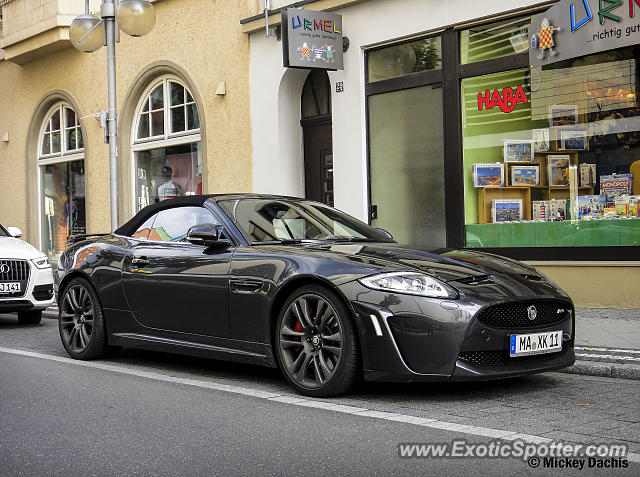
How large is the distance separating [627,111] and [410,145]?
3.34m

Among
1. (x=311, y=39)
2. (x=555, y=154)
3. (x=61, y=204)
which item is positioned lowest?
(x=61, y=204)

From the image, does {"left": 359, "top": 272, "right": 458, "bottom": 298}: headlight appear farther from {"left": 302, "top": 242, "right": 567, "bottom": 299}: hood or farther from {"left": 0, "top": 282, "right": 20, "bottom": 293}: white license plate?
{"left": 0, "top": 282, "right": 20, "bottom": 293}: white license plate

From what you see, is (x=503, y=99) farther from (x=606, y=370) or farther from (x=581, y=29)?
(x=606, y=370)

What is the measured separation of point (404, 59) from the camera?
43.4ft

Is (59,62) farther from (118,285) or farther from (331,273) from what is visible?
(331,273)

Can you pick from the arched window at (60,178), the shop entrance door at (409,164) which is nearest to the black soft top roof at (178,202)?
the shop entrance door at (409,164)

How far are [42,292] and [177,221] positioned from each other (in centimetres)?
442

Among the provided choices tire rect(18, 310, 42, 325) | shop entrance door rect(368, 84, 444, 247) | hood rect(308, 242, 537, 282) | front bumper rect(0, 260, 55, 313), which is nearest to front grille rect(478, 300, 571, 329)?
hood rect(308, 242, 537, 282)

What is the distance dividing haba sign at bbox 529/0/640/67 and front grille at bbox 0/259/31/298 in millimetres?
6782

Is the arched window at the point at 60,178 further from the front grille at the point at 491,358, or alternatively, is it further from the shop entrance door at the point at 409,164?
the front grille at the point at 491,358

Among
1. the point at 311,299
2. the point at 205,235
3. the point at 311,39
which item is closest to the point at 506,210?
the point at 311,39

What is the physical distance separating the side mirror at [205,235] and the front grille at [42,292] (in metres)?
5.00

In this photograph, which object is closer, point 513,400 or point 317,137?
point 513,400

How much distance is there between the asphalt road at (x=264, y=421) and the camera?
173 inches
